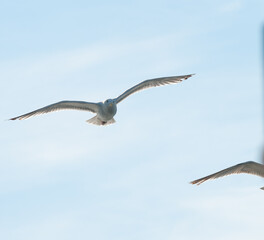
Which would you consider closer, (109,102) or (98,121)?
(109,102)

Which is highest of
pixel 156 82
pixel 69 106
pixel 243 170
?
pixel 156 82

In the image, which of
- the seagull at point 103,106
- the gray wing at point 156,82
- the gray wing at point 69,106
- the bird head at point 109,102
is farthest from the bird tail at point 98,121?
the gray wing at point 156,82

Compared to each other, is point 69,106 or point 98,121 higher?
point 69,106

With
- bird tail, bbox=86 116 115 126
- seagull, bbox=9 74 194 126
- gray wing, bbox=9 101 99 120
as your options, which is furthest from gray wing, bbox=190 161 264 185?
gray wing, bbox=9 101 99 120

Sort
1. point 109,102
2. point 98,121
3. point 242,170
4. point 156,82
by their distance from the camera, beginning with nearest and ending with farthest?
point 242,170 < point 109,102 < point 98,121 < point 156,82

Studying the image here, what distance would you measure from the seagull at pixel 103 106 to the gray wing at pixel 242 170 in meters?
6.71

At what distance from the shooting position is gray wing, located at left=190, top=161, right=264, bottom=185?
21438 millimetres

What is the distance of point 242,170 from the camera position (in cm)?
2245

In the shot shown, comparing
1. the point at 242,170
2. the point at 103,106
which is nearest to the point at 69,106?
the point at 103,106

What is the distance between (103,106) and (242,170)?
7.17 metres

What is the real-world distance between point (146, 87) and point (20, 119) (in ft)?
18.5

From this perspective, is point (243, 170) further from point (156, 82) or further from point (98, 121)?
point (98, 121)

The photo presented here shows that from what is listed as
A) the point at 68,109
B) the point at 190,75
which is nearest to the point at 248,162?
the point at 190,75

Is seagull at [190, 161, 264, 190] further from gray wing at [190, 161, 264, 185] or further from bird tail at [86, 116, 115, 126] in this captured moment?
bird tail at [86, 116, 115, 126]
